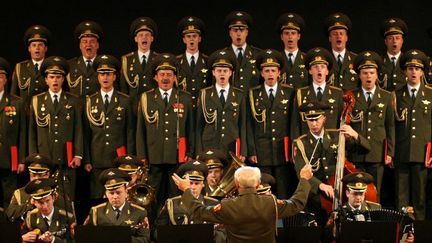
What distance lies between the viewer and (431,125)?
12086 mm

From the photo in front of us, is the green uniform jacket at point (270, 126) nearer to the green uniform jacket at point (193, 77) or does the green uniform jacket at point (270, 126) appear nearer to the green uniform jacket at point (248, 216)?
the green uniform jacket at point (193, 77)

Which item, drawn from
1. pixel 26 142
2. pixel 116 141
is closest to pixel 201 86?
pixel 116 141

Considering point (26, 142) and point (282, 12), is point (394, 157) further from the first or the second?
point (26, 142)

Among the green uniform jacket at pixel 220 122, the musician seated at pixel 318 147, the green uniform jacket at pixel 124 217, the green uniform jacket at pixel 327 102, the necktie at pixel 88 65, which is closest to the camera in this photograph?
the green uniform jacket at pixel 124 217

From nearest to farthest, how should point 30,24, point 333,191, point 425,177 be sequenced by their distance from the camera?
point 333,191
point 425,177
point 30,24

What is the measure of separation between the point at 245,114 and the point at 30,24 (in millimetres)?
3141

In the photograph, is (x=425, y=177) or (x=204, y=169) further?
(x=425, y=177)

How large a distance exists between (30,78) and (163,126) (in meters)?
1.57

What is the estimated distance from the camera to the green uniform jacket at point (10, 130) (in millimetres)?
12227

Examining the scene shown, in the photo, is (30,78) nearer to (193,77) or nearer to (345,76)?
(193,77)

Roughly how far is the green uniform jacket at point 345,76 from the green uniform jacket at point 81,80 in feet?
8.03

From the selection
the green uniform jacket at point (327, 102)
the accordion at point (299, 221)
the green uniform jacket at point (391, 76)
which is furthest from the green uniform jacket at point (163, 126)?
the green uniform jacket at point (391, 76)

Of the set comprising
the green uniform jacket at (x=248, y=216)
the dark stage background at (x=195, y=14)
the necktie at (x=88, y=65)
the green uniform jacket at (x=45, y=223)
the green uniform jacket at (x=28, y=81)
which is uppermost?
the dark stage background at (x=195, y=14)

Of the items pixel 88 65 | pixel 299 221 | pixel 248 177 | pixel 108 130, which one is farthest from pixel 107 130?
pixel 248 177
